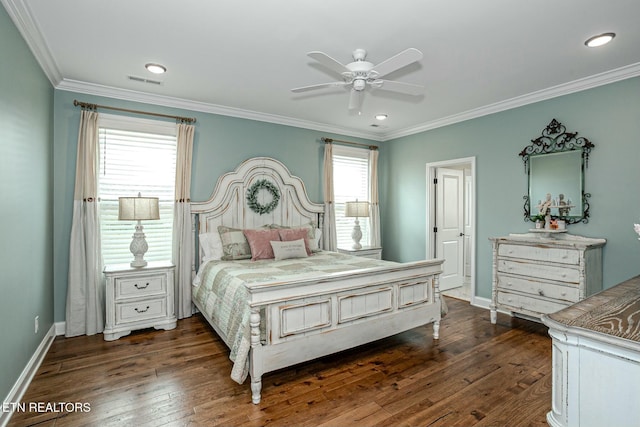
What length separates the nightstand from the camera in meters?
5.29

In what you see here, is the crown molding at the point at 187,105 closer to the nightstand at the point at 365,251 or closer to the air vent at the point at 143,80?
the air vent at the point at 143,80

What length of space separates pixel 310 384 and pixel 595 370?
6.28 ft

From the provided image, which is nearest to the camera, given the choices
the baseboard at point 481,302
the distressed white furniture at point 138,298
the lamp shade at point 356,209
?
the distressed white furniture at point 138,298

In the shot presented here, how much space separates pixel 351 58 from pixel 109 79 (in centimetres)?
258

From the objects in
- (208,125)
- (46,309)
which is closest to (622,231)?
(208,125)

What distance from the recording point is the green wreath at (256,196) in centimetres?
466

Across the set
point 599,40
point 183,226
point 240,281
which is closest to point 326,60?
point 240,281

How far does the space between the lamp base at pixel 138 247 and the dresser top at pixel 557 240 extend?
4.06 m

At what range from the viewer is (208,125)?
175 inches

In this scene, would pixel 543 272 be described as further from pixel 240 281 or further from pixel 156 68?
pixel 156 68

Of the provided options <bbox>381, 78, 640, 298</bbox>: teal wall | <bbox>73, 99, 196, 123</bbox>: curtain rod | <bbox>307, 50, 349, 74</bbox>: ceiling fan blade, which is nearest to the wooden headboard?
<bbox>73, 99, 196, 123</bbox>: curtain rod

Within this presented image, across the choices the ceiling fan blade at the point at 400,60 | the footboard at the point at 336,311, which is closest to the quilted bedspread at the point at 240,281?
the footboard at the point at 336,311

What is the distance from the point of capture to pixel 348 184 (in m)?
5.76

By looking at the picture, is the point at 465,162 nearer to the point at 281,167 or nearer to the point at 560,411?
the point at 281,167
